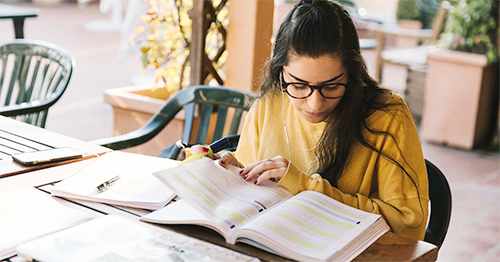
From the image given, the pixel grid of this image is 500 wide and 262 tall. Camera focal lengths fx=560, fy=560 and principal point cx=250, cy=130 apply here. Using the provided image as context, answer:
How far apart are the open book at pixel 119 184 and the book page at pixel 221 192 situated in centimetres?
8

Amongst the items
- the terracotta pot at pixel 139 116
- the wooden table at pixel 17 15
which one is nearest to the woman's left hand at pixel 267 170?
the terracotta pot at pixel 139 116

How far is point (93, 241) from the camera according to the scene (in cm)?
105

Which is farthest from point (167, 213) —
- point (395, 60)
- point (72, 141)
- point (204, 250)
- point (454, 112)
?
point (395, 60)

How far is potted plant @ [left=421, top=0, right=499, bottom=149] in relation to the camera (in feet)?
14.7

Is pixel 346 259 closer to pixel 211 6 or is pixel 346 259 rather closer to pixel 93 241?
pixel 93 241

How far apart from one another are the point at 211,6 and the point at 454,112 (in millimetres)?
2530

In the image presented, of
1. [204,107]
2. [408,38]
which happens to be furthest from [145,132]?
[408,38]

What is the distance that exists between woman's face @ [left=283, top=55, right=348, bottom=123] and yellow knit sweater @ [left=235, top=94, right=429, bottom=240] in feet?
0.45

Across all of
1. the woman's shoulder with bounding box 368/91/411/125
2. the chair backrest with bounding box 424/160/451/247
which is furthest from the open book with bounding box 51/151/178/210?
the chair backrest with bounding box 424/160/451/247

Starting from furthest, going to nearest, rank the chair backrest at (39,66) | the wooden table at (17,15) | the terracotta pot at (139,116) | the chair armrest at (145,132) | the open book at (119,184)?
the wooden table at (17,15) < the terracotta pot at (139,116) < the chair backrest at (39,66) < the chair armrest at (145,132) < the open book at (119,184)

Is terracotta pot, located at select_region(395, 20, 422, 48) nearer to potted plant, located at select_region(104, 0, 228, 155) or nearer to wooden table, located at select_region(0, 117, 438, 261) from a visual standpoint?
potted plant, located at select_region(104, 0, 228, 155)

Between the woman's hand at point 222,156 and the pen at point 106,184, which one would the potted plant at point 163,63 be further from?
the pen at point 106,184

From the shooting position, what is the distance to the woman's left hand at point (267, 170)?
4.31 ft

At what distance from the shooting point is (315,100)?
4.41ft
